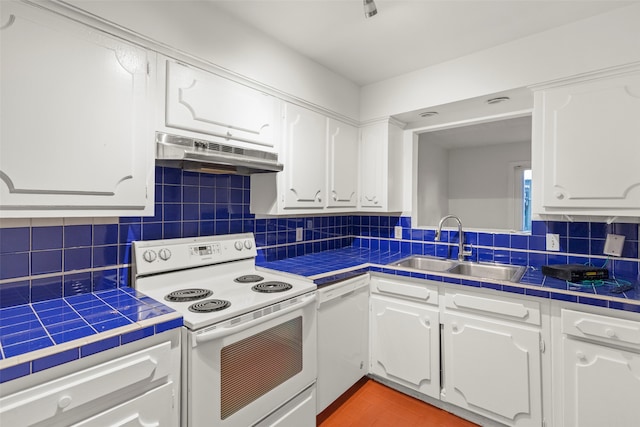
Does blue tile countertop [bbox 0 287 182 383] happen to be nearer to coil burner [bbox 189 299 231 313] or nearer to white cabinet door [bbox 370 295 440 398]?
coil burner [bbox 189 299 231 313]

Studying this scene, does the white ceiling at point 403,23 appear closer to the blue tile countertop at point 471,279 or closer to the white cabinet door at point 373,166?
A: the white cabinet door at point 373,166

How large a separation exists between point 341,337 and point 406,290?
520 mm

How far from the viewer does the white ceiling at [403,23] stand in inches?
64.7

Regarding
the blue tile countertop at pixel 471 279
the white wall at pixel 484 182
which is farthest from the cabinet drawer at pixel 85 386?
the white wall at pixel 484 182

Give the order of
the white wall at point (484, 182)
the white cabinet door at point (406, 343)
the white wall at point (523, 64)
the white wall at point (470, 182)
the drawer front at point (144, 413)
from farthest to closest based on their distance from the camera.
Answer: the white wall at point (484, 182) → the white wall at point (470, 182) → the white cabinet door at point (406, 343) → the white wall at point (523, 64) → the drawer front at point (144, 413)

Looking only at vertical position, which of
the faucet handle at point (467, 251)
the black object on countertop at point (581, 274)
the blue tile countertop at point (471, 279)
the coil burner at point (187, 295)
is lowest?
the coil burner at point (187, 295)

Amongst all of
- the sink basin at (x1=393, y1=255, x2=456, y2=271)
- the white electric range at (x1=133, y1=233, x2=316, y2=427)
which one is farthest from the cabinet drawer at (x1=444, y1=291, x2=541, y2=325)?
A: the white electric range at (x1=133, y1=233, x2=316, y2=427)

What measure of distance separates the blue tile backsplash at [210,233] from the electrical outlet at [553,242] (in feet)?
0.07

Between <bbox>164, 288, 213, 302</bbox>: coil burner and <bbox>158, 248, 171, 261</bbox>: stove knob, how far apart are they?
185 millimetres

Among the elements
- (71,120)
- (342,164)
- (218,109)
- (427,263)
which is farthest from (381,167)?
(71,120)

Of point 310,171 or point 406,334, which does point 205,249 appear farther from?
point 406,334

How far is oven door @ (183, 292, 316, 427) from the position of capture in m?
1.19

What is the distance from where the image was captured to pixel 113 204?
1.28 metres

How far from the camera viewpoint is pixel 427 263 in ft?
8.23
